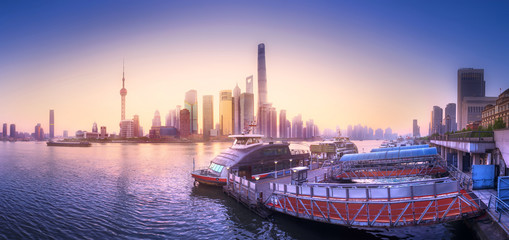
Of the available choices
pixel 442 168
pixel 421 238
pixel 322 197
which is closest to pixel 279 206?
pixel 322 197

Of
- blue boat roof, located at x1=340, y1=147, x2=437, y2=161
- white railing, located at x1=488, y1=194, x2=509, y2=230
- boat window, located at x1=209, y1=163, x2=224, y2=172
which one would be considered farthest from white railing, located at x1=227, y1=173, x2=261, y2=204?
white railing, located at x1=488, y1=194, x2=509, y2=230

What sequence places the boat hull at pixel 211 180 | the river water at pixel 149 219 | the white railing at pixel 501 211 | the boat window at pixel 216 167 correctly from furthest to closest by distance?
the boat window at pixel 216 167, the boat hull at pixel 211 180, the river water at pixel 149 219, the white railing at pixel 501 211

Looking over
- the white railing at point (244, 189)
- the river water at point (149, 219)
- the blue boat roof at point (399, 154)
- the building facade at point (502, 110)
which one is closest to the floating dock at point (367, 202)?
the white railing at point (244, 189)

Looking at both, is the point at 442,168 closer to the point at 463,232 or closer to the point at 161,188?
the point at 463,232

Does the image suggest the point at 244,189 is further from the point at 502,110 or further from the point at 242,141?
the point at 502,110

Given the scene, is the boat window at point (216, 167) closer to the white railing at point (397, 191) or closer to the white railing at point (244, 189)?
the white railing at point (244, 189)

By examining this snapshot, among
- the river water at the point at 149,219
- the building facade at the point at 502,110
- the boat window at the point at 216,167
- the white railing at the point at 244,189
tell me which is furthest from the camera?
the building facade at the point at 502,110

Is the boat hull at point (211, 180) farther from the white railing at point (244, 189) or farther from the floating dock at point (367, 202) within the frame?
the floating dock at point (367, 202)

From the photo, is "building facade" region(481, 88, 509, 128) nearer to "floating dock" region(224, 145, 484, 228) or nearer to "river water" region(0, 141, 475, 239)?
"floating dock" region(224, 145, 484, 228)

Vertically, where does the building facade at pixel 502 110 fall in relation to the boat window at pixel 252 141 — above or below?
above

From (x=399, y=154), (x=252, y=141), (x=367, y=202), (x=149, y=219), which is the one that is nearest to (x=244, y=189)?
(x=149, y=219)

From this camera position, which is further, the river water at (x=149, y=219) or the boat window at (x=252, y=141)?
the boat window at (x=252, y=141)

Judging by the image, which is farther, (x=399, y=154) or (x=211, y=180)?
(x=211, y=180)

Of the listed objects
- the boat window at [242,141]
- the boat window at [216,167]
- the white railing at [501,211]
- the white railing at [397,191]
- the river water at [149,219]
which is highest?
the boat window at [242,141]
